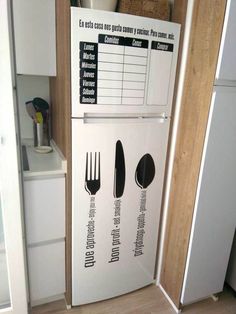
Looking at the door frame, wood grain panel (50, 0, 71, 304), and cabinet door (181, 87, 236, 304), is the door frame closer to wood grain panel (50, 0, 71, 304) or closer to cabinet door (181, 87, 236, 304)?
wood grain panel (50, 0, 71, 304)

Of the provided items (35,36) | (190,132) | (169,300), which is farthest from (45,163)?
(169,300)

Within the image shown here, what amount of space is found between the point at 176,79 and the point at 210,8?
39 cm

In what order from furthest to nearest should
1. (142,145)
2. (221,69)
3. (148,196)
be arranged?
(148,196) → (142,145) → (221,69)

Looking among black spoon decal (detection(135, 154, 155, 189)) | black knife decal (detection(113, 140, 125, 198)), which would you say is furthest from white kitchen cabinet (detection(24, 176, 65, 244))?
black spoon decal (detection(135, 154, 155, 189))

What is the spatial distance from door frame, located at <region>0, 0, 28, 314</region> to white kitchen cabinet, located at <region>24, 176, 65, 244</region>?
8 cm

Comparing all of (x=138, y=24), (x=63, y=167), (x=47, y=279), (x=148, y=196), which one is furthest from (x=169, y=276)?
(x=138, y=24)

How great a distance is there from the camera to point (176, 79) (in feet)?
4.94

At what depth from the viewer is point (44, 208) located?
4.69ft

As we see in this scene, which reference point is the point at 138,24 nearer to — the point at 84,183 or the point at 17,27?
the point at 17,27

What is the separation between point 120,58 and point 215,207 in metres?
1.00

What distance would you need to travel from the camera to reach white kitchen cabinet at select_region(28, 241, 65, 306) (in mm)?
1500

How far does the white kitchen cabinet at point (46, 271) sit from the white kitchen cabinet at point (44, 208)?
2.7 inches

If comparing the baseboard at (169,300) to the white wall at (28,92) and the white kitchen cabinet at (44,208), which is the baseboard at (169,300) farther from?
the white wall at (28,92)

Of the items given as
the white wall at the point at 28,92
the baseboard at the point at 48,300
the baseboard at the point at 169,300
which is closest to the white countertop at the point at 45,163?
the white wall at the point at 28,92
